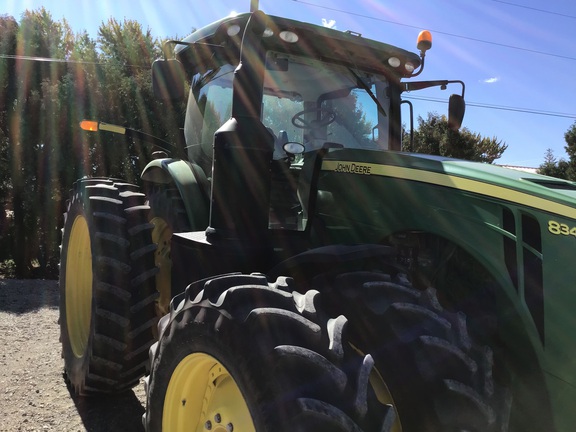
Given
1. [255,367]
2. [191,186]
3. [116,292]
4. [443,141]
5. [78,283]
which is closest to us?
[255,367]

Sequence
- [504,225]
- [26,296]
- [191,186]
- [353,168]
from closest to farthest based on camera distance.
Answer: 1. [504,225]
2. [353,168]
3. [191,186]
4. [26,296]

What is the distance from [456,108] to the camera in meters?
3.49

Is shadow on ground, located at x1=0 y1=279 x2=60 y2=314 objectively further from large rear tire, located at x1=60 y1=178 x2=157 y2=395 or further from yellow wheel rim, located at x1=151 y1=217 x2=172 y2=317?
large rear tire, located at x1=60 y1=178 x2=157 y2=395

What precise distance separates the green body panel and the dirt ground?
1.97m

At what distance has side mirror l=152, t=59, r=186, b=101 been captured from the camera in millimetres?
3305

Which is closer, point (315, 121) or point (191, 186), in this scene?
point (315, 121)

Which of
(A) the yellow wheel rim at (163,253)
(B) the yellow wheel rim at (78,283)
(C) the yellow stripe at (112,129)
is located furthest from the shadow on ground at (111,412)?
(C) the yellow stripe at (112,129)

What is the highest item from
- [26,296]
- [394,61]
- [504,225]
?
[394,61]

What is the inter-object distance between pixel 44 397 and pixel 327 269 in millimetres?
2548

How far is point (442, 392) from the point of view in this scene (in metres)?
1.73

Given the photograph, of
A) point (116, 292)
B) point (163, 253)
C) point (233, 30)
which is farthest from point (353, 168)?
point (163, 253)

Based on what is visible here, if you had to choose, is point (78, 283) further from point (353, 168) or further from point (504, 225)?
point (504, 225)

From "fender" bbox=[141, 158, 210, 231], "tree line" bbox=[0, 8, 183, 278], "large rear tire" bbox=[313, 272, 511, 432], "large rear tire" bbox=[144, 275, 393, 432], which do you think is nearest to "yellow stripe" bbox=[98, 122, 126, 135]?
"fender" bbox=[141, 158, 210, 231]

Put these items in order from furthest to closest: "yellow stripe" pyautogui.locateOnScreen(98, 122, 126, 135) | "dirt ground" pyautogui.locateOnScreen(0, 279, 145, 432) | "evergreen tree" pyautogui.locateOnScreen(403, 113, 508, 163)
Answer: "evergreen tree" pyautogui.locateOnScreen(403, 113, 508, 163), "yellow stripe" pyautogui.locateOnScreen(98, 122, 126, 135), "dirt ground" pyautogui.locateOnScreen(0, 279, 145, 432)
